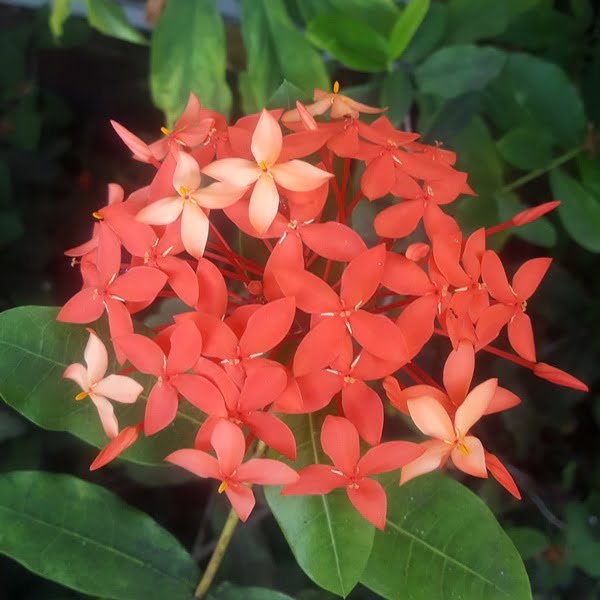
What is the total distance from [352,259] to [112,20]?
0.60 m

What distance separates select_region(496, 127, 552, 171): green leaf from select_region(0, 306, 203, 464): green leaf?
1.87 feet

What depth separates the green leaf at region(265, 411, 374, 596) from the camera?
0.65m

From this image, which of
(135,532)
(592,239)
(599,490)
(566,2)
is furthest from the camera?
(566,2)

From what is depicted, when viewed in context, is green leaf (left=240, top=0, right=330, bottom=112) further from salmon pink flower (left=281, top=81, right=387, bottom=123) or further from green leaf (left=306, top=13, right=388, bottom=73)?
salmon pink flower (left=281, top=81, right=387, bottom=123)

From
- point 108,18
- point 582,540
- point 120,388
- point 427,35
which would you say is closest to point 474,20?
point 427,35

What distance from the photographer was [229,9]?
4.46 ft

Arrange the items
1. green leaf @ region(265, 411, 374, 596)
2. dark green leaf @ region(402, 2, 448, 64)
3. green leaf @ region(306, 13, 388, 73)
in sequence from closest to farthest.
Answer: green leaf @ region(265, 411, 374, 596) < green leaf @ region(306, 13, 388, 73) < dark green leaf @ region(402, 2, 448, 64)

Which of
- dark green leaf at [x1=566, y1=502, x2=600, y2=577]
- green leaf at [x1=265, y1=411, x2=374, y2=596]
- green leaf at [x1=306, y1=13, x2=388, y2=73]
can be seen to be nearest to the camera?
green leaf at [x1=265, y1=411, x2=374, y2=596]

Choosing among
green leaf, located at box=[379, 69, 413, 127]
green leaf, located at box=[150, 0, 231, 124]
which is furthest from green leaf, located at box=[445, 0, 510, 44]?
green leaf, located at box=[150, 0, 231, 124]

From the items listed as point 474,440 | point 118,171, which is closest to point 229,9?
point 118,171

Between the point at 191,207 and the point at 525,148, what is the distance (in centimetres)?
57

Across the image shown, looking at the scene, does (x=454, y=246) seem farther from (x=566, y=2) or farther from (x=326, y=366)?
(x=566, y=2)

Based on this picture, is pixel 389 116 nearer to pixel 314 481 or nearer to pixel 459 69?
pixel 459 69

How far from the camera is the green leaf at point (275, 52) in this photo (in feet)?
3.02
